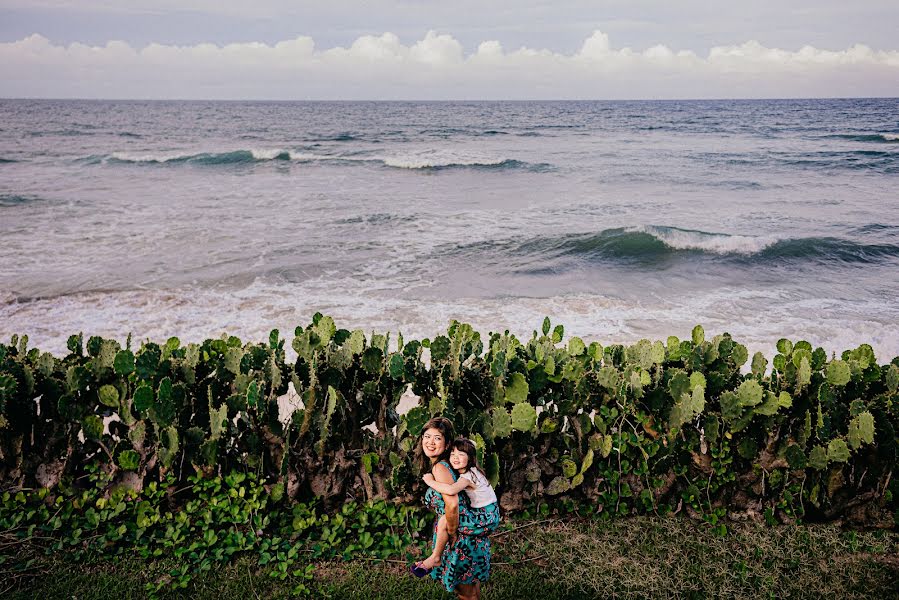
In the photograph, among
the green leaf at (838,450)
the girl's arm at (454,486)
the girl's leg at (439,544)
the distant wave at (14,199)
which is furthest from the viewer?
the distant wave at (14,199)

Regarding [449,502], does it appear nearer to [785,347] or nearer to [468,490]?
[468,490]

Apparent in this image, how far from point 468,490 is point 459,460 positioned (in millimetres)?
172

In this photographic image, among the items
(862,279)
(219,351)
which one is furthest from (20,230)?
(862,279)

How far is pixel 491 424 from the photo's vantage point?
12.7 ft

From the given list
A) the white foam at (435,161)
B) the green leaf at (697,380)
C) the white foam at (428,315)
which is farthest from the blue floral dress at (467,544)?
the white foam at (435,161)

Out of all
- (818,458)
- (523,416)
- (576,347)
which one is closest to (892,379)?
(818,458)

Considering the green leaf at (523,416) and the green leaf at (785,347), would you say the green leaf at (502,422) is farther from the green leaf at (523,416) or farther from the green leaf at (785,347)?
the green leaf at (785,347)

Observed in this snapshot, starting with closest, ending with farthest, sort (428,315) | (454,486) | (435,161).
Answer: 1. (454,486)
2. (428,315)
3. (435,161)

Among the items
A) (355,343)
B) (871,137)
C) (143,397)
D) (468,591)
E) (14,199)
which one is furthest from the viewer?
(871,137)

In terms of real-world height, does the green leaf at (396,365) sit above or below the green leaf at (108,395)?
above

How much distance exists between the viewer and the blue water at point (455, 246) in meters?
9.45

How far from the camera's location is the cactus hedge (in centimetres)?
388

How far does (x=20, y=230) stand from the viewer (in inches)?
601

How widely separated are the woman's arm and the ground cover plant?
73 cm
